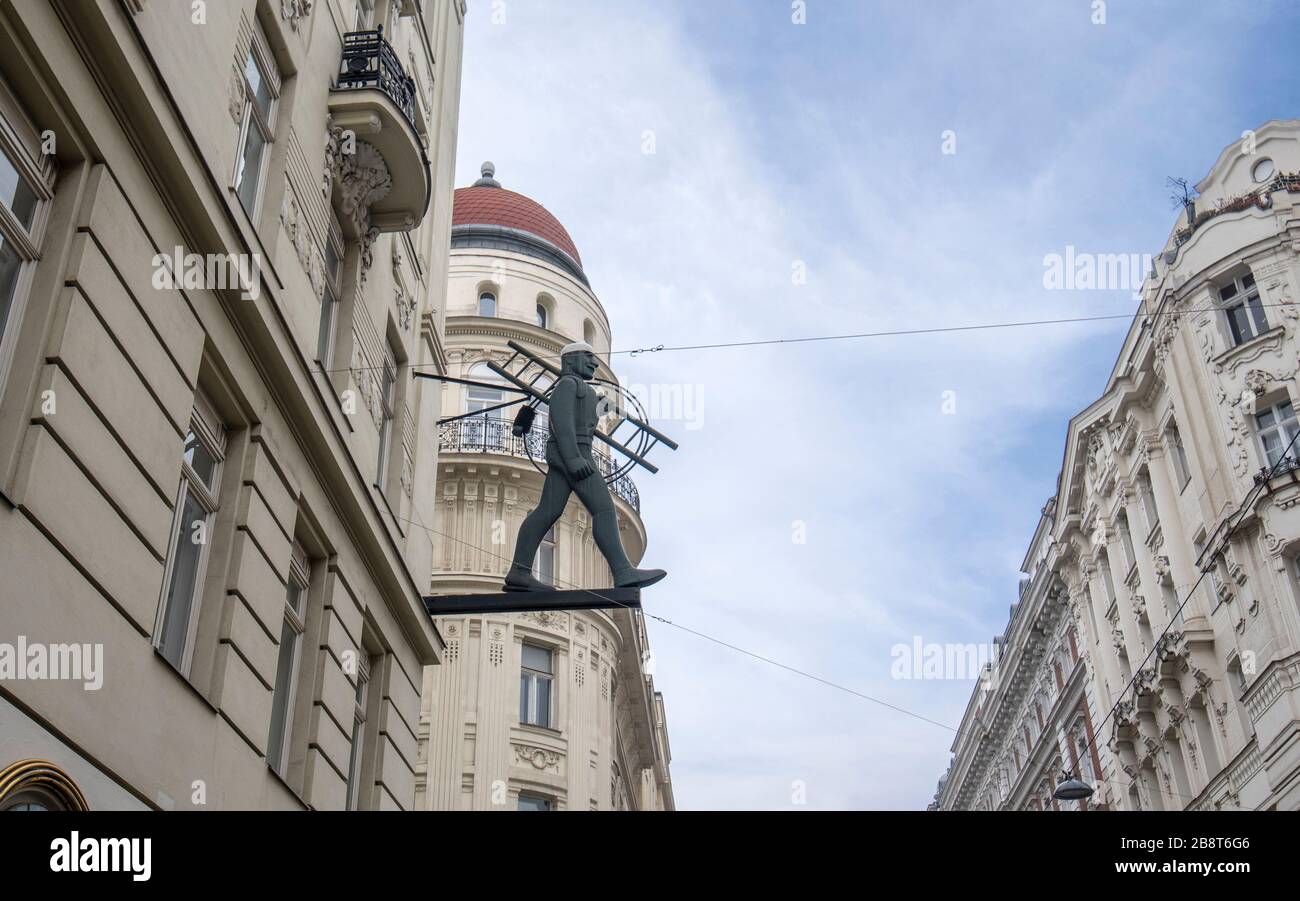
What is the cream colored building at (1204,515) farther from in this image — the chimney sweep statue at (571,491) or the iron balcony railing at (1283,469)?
the chimney sweep statue at (571,491)

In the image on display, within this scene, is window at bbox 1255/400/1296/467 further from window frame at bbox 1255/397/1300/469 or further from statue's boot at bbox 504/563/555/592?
statue's boot at bbox 504/563/555/592

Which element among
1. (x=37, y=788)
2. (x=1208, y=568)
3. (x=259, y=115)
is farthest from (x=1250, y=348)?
(x=37, y=788)

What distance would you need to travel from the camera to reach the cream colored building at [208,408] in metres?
7.30

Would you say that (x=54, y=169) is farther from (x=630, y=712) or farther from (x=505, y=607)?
(x=630, y=712)

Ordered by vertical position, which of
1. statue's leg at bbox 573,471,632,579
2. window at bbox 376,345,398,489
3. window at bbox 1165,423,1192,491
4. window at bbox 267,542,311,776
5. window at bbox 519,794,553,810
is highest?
window at bbox 1165,423,1192,491

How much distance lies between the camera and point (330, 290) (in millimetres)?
14281

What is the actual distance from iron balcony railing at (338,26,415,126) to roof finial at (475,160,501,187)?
30795 millimetres

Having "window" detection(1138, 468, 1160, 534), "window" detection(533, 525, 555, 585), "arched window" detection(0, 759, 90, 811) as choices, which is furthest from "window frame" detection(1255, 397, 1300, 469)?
"arched window" detection(0, 759, 90, 811)

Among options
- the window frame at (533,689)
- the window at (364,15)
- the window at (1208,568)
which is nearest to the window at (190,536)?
the window at (364,15)

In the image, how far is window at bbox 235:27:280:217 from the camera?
38.1ft

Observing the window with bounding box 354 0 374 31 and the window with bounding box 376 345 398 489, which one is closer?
the window with bounding box 376 345 398 489

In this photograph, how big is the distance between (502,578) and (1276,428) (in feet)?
64.8
